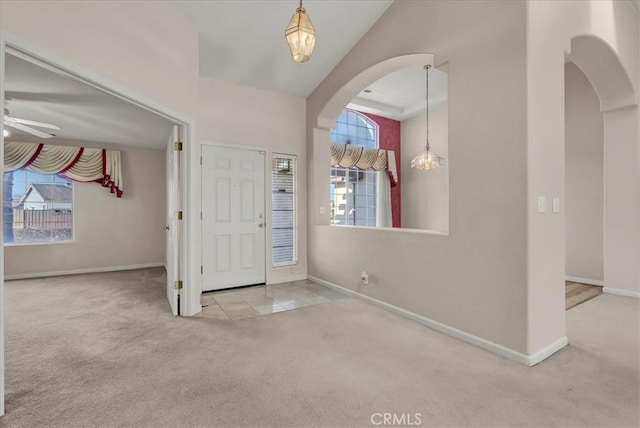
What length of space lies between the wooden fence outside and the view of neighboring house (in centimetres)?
7

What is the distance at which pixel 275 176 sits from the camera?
15.7ft

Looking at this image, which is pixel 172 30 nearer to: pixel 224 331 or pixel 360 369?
pixel 224 331

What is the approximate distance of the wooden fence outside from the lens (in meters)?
5.32

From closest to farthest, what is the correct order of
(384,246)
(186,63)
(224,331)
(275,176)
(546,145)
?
(546,145), (224,331), (186,63), (384,246), (275,176)

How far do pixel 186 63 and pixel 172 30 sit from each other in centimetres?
A: 31

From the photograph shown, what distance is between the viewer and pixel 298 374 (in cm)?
212

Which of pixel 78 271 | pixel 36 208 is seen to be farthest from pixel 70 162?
pixel 78 271

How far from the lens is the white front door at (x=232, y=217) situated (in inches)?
167

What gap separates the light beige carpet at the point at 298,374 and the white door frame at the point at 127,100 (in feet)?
1.00

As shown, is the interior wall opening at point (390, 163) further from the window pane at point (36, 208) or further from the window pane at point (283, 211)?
the window pane at point (36, 208)

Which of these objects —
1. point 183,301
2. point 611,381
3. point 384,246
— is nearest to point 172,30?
point 183,301

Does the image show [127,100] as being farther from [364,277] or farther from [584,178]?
[584,178]

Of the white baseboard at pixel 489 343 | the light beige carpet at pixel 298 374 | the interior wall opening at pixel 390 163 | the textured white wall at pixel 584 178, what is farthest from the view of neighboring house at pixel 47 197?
the textured white wall at pixel 584 178

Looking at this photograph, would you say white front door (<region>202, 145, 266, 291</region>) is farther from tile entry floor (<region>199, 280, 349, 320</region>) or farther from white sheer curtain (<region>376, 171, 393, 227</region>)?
white sheer curtain (<region>376, 171, 393, 227</region>)
